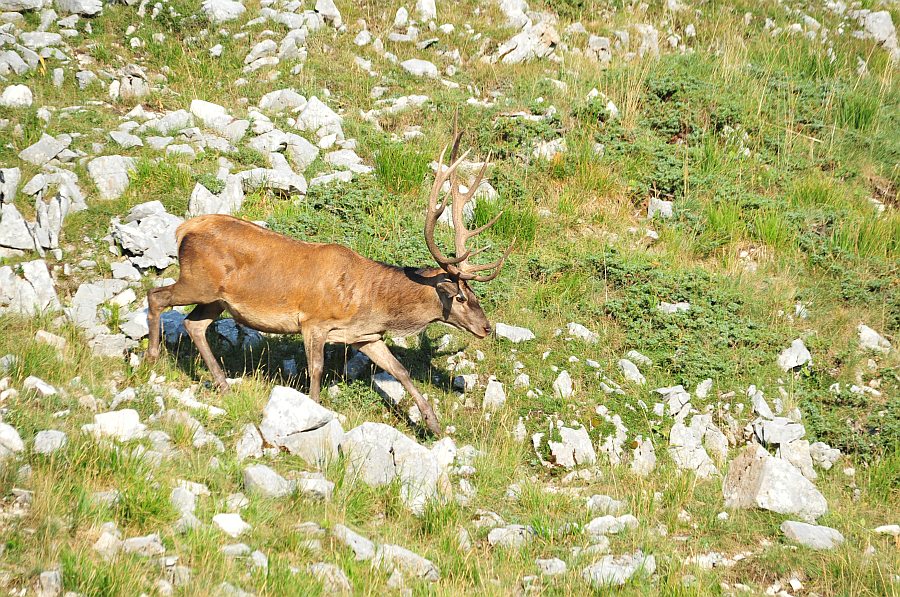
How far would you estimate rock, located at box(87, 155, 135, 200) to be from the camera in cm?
1004

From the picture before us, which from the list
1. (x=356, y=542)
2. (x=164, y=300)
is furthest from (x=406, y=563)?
(x=164, y=300)

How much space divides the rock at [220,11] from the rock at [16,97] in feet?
10.5

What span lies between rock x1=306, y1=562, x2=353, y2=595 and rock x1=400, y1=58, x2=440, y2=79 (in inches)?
367

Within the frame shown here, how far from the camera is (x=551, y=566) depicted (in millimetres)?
5801

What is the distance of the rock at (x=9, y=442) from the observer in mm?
5590

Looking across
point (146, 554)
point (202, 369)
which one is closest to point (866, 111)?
point (202, 369)

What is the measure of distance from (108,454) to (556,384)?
4244mm

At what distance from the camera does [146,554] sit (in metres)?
4.98

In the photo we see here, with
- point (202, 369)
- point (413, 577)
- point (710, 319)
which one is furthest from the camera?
point (710, 319)

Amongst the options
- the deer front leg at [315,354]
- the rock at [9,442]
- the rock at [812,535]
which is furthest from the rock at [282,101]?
the rock at [812,535]

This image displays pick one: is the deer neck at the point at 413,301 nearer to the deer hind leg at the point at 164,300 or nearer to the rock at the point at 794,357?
the deer hind leg at the point at 164,300

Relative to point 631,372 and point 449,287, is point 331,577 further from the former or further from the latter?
point 631,372

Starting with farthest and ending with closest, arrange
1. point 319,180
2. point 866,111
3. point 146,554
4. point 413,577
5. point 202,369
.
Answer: point 866,111 < point 319,180 < point 202,369 < point 413,577 < point 146,554

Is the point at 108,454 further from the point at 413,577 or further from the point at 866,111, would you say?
the point at 866,111
